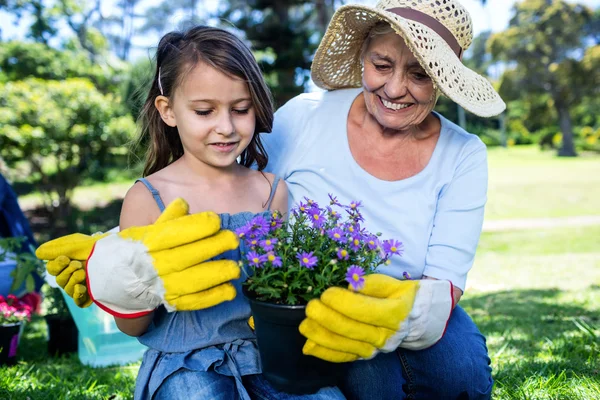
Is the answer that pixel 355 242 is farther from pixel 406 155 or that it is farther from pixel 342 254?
pixel 406 155

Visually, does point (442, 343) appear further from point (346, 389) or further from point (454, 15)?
point (454, 15)

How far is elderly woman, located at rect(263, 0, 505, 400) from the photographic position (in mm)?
1956

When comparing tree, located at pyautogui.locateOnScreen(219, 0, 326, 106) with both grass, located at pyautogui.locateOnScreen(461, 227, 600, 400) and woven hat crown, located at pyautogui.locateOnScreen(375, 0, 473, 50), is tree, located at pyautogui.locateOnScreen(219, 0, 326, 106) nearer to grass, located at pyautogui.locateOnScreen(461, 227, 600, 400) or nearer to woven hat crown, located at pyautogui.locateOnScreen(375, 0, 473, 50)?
grass, located at pyautogui.locateOnScreen(461, 227, 600, 400)

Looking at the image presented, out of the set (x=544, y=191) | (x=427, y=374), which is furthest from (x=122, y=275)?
(x=544, y=191)

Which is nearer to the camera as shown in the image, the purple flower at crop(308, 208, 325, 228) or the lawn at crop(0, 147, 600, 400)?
the purple flower at crop(308, 208, 325, 228)

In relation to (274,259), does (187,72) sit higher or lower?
higher

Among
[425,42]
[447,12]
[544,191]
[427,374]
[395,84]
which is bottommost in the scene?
[544,191]

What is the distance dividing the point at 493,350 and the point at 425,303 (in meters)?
1.75

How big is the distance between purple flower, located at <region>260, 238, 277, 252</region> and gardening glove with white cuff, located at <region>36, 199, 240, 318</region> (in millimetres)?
69

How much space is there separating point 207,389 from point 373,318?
0.56 m

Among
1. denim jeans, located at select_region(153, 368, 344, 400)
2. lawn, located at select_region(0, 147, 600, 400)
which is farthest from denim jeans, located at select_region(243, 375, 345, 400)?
lawn, located at select_region(0, 147, 600, 400)

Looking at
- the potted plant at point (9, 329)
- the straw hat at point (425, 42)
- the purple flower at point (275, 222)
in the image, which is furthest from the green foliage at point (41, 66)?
the purple flower at point (275, 222)

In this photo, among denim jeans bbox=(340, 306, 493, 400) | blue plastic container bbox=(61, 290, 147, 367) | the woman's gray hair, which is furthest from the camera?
blue plastic container bbox=(61, 290, 147, 367)

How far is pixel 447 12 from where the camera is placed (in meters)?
2.13
